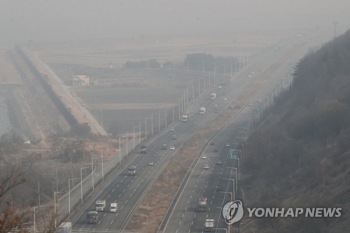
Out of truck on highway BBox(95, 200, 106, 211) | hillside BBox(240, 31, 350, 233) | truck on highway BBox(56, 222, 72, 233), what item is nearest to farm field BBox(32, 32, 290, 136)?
hillside BBox(240, 31, 350, 233)

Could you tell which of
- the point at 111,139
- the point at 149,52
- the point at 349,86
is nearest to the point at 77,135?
the point at 111,139

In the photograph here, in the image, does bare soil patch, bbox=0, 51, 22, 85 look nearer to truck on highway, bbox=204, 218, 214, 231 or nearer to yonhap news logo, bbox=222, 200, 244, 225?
yonhap news logo, bbox=222, 200, 244, 225

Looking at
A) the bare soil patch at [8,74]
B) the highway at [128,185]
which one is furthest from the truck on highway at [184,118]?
the bare soil patch at [8,74]

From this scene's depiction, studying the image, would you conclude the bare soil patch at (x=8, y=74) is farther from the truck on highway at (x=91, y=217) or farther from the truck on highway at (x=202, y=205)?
the truck on highway at (x=91, y=217)

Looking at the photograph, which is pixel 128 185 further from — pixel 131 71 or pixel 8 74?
pixel 8 74

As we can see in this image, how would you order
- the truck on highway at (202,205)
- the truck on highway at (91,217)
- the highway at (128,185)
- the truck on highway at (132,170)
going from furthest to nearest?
the truck on highway at (132,170) → the truck on highway at (202,205) → the highway at (128,185) → the truck on highway at (91,217)

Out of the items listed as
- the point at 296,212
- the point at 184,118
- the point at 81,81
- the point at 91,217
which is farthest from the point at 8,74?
the point at 296,212

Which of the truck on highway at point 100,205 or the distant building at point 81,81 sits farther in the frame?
the distant building at point 81,81

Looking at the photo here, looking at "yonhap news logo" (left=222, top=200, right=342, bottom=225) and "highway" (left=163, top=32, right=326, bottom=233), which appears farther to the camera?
"highway" (left=163, top=32, right=326, bottom=233)

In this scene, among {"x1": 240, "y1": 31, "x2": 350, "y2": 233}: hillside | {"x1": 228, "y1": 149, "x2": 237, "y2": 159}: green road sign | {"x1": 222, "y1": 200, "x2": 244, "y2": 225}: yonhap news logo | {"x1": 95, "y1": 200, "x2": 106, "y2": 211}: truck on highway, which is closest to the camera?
{"x1": 240, "y1": 31, "x2": 350, "y2": 233}: hillside
